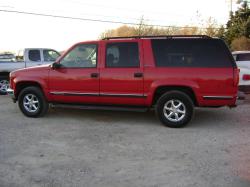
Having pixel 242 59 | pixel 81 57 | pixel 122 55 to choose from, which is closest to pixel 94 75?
pixel 81 57

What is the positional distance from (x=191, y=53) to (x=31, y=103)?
3.84 metres

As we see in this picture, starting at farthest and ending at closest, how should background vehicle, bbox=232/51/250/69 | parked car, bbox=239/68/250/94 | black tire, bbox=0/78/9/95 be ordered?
1. black tire, bbox=0/78/9/95
2. background vehicle, bbox=232/51/250/69
3. parked car, bbox=239/68/250/94

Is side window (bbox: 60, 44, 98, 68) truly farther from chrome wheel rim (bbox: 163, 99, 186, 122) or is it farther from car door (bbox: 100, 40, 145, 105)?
chrome wheel rim (bbox: 163, 99, 186, 122)

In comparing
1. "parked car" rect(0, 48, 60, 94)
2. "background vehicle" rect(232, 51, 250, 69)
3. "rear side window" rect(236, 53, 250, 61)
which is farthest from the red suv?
"parked car" rect(0, 48, 60, 94)

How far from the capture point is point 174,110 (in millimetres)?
7430

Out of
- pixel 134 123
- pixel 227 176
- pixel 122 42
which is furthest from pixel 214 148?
pixel 122 42

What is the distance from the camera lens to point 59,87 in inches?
322

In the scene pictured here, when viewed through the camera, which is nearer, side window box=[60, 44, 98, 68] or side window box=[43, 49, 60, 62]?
side window box=[60, 44, 98, 68]

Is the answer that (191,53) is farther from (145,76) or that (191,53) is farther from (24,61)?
(24,61)

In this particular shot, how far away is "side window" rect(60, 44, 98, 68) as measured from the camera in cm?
791

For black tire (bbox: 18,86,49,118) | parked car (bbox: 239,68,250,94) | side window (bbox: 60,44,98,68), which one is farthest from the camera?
parked car (bbox: 239,68,250,94)

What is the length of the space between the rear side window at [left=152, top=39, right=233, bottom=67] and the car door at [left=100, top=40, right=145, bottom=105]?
455 millimetres

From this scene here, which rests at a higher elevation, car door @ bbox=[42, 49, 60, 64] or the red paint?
car door @ bbox=[42, 49, 60, 64]

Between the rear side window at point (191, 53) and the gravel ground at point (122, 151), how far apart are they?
133 centimetres
